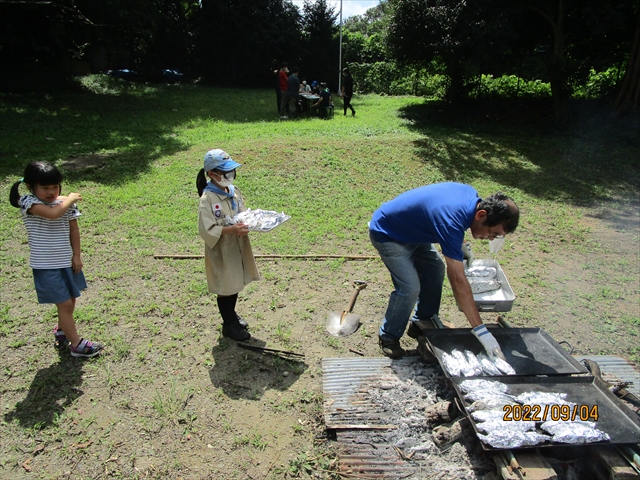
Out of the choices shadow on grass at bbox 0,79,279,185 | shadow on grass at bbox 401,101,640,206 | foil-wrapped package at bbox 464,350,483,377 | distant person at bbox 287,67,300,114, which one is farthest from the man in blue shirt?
distant person at bbox 287,67,300,114

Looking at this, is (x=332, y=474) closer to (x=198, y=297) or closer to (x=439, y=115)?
(x=198, y=297)

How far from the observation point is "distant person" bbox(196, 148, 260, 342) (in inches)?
139

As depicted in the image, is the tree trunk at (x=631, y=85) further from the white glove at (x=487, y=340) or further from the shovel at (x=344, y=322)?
the white glove at (x=487, y=340)

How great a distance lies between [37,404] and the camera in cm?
331

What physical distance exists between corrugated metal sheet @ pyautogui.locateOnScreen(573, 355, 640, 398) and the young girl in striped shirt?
13.1 ft

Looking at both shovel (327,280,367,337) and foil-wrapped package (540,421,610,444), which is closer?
foil-wrapped package (540,421,610,444)

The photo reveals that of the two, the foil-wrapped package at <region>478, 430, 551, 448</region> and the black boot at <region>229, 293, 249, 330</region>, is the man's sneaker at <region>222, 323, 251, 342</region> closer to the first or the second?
the black boot at <region>229, 293, 249, 330</region>

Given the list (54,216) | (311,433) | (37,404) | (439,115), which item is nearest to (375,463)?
(311,433)

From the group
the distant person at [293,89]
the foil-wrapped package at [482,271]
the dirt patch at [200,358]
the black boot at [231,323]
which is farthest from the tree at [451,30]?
the black boot at [231,323]

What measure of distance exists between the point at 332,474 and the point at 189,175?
6.84 m

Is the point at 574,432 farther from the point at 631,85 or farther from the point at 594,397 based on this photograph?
the point at 631,85

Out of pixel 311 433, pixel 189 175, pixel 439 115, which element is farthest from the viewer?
pixel 439 115

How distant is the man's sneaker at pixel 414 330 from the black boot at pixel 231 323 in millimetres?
1411

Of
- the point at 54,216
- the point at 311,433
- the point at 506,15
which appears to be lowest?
the point at 311,433
